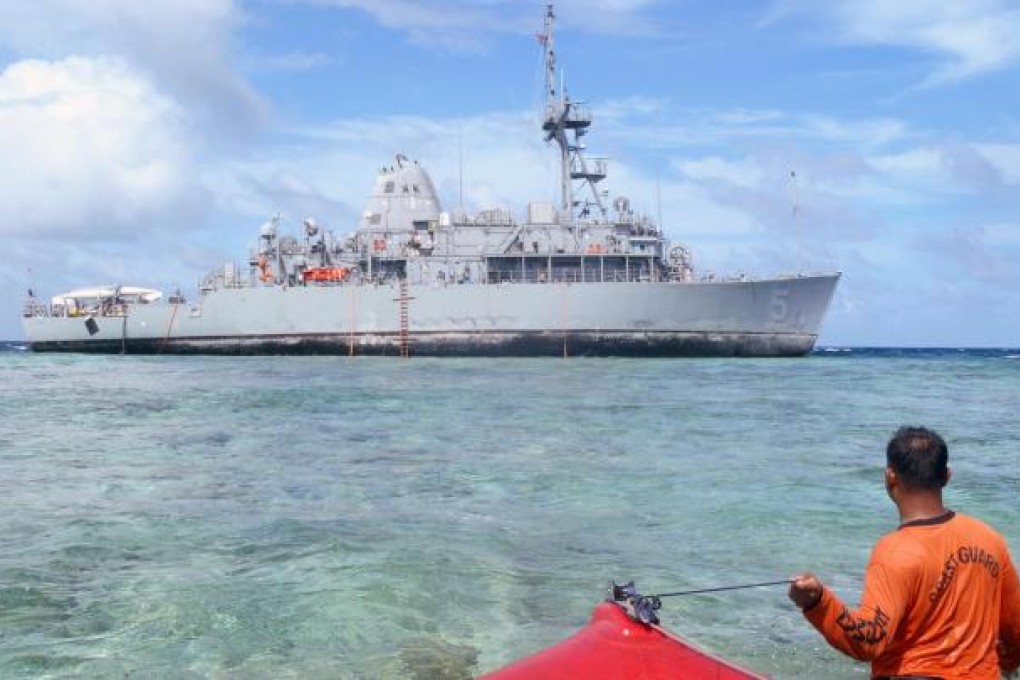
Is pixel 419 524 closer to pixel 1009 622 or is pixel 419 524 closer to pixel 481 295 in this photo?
pixel 1009 622

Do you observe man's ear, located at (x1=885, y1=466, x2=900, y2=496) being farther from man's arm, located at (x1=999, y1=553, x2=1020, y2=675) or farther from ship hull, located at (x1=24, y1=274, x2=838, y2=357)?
ship hull, located at (x1=24, y1=274, x2=838, y2=357)

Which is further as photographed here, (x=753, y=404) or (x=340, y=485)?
(x=753, y=404)

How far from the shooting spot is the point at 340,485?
13.2 metres

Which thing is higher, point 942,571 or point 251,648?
point 942,571

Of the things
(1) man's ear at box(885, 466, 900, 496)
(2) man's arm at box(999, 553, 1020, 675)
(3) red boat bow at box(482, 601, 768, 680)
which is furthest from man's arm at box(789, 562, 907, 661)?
(2) man's arm at box(999, 553, 1020, 675)

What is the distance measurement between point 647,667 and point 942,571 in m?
1.12

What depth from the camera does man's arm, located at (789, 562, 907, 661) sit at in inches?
122

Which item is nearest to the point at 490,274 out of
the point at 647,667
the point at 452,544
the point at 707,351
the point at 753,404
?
the point at 707,351

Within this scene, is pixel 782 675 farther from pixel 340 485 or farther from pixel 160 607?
pixel 340 485

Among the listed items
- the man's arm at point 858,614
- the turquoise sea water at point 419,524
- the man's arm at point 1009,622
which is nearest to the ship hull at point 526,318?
the turquoise sea water at point 419,524

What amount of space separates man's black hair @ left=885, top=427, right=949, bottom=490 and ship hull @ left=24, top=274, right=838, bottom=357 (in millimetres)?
42715

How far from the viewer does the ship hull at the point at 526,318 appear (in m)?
46.5

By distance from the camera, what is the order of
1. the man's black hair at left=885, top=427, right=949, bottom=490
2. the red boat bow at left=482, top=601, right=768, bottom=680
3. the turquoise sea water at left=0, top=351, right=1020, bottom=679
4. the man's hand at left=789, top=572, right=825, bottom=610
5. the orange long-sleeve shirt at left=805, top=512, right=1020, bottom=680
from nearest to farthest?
the man's hand at left=789, top=572, right=825, bottom=610, the orange long-sleeve shirt at left=805, top=512, right=1020, bottom=680, the man's black hair at left=885, top=427, right=949, bottom=490, the red boat bow at left=482, top=601, right=768, bottom=680, the turquoise sea water at left=0, top=351, right=1020, bottom=679

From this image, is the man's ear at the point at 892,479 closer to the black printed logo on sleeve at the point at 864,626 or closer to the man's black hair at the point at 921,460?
the man's black hair at the point at 921,460
